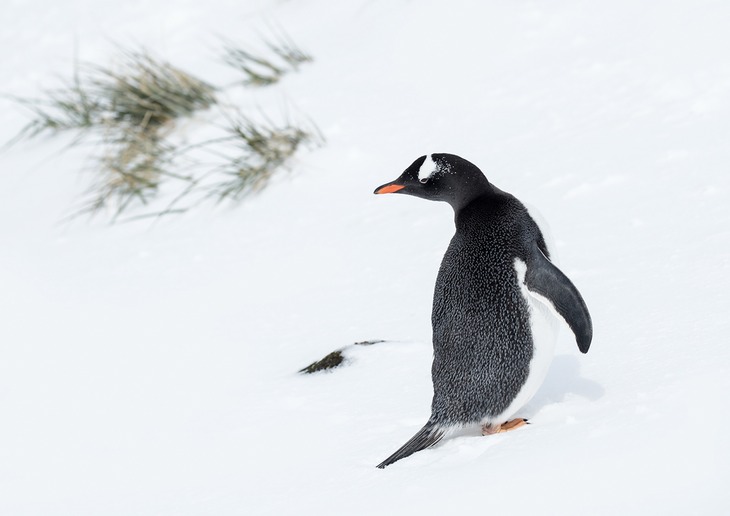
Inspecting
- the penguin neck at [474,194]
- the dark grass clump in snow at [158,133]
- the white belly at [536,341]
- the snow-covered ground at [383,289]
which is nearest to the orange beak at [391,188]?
the penguin neck at [474,194]

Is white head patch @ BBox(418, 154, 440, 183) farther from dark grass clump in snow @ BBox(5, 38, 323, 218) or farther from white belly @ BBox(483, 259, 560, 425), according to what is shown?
dark grass clump in snow @ BBox(5, 38, 323, 218)

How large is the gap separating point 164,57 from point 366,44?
1446 millimetres

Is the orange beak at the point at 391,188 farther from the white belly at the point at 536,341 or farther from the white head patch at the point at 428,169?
the white belly at the point at 536,341

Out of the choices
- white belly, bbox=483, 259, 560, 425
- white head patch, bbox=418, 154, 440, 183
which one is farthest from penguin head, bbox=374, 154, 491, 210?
white belly, bbox=483, 259, 560, 425

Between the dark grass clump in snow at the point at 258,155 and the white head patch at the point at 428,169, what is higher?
the dark grass clump in snow at the point at 258,155

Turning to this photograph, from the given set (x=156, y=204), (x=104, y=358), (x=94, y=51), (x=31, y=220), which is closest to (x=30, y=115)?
(x=94, y=51)

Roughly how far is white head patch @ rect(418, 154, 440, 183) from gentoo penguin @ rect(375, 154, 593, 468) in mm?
56

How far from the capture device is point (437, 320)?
2.61m

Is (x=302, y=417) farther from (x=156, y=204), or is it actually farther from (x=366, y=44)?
(x=366, y=44)

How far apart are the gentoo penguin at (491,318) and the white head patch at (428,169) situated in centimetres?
6

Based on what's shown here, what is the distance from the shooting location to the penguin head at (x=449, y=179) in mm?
2641

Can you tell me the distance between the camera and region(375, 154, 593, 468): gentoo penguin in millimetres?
2494

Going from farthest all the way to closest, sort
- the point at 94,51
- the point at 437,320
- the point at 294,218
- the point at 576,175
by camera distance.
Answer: the point at 94,51 < the point at 294,218 < the point at 576,175 < the point at 437,320

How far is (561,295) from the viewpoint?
7.95ft
